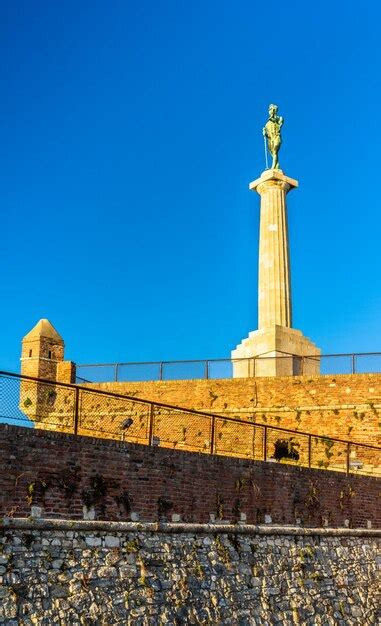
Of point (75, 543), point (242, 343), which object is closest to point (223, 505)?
point (75, 543)

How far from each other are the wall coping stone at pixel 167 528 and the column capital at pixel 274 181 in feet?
57.2

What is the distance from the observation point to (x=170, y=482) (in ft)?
48.3

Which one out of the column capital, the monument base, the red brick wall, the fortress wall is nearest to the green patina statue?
the column capital

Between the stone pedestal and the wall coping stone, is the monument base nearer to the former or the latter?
the stone pedestal

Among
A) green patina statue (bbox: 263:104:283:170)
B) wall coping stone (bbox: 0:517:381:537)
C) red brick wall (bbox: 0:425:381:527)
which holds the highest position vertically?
green patina statue (bbox: 263:104:283:170)

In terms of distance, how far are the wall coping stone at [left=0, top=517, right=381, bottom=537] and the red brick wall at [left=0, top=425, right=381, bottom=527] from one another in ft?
1.07

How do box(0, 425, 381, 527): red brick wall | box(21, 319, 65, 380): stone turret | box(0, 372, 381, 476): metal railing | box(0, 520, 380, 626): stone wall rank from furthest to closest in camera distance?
box(21, 319, 65, 380): stone turret
box(0, 372, 381, 476): metal railing
box(0, 425, 381, 527): red brick wall
box(0, 520, 380, 626): stone wall

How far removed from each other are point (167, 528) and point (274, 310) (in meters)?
18.5

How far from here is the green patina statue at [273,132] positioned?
34.7 metres

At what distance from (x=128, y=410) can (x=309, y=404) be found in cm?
620

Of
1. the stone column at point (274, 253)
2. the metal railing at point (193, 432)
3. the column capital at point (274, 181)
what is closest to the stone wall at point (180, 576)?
the metal railing at point (193, 432)

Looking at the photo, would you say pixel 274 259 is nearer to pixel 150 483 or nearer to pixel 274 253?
pixel 274 253

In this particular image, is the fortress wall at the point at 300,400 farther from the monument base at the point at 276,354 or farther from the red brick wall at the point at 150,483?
the red brick wall at the point at 150,483

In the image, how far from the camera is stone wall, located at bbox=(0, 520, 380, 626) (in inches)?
448
